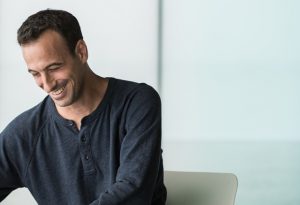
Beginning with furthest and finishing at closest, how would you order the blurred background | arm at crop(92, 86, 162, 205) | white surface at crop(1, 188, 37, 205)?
the blurred background
white surface at crop(1, 188, 37, 205)
arm at crop(92, 86, 162, 205)

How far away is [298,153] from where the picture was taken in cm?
307

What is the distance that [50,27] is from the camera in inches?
56.8

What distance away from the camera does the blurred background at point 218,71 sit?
3.00 meters

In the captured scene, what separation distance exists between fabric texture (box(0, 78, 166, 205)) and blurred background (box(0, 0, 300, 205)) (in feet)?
4.93

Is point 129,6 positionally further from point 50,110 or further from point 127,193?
point 127,193

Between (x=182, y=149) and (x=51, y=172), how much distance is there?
66.2 inches

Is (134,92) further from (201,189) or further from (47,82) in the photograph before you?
(201,189)

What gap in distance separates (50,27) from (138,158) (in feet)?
1.36

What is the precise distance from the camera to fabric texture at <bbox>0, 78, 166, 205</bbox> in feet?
4.60

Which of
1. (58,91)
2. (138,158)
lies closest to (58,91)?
(58,91)

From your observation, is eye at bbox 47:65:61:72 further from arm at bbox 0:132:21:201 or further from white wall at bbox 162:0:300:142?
white wall at bbox 162:0:300:142

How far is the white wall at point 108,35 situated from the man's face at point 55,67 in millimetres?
1601

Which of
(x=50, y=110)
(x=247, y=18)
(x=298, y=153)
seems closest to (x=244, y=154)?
(x=298, y=153)

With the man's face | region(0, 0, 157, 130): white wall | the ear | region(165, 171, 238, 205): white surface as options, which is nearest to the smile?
the man's face
